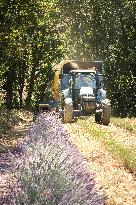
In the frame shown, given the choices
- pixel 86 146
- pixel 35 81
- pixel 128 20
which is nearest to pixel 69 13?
pixel 35 81

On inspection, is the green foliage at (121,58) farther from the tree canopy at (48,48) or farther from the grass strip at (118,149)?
the grass strip at (118,149)

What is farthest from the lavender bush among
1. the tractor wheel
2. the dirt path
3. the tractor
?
the tractor wheel

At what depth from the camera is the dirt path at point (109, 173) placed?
887 cm

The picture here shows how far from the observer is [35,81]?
42.8m

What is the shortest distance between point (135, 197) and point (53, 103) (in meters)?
17.9

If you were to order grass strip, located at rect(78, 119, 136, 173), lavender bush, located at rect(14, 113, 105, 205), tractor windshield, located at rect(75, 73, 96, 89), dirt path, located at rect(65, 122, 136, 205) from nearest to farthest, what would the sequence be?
lavender bush, located at rect(14, 113, 105, 205) → dirt path, located at rect(65, 122, 136, 205) → grass strip, located at rect(78, 119, 136, 173) → tractor windshield, located at rect(75, 73, 96, 89)

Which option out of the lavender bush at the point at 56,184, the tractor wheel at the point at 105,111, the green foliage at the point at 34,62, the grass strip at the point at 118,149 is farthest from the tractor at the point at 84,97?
the lavender bush at the point at 56,184

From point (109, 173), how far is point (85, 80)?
12.0 meters

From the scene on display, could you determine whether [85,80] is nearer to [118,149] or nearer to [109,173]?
[118,149]

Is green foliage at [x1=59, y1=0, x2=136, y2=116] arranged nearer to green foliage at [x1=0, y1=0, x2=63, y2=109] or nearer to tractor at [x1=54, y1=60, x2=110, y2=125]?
green foliage at [x1=0, y1=0, x2=63, y2=109]

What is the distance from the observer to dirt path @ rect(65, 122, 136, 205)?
349 inches

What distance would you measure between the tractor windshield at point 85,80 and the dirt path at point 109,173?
7101 mm

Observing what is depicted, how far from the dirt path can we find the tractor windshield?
23.3 ft

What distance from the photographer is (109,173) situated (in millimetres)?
10578
